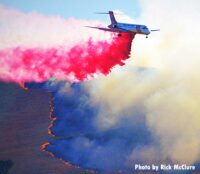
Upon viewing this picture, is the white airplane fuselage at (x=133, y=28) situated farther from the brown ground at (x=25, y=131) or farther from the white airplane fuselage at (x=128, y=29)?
the brown ground at (x=25, y=131)

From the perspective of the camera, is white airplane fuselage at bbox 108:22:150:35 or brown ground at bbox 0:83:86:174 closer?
white airplane fuselage at bbox 108:22:150:35

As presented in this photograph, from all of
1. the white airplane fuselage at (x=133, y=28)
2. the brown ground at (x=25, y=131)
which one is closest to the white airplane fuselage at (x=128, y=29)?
the white airplane fuselage at (x=133, y=28)

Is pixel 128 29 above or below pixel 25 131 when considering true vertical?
above

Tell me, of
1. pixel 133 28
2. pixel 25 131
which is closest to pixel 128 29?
pixel 133 28

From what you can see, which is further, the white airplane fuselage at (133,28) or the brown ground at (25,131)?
the brown ground at (25,131)

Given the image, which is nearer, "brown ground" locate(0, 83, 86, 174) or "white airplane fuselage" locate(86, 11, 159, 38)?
"white airplane fuselage" locate(86, 11, 159, 38)

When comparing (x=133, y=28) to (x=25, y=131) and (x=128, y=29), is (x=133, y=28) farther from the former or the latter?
(x=25, y=131)

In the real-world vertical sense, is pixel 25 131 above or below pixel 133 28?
below

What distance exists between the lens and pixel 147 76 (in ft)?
350

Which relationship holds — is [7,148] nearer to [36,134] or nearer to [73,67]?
[36,134]

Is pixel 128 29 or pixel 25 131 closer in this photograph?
pixel 128 29

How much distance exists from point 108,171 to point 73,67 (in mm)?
21299

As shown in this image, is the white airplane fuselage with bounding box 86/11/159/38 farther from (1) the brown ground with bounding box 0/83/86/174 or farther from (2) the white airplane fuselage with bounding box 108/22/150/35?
(1) the brown ground with bounding box 0/83/86/174

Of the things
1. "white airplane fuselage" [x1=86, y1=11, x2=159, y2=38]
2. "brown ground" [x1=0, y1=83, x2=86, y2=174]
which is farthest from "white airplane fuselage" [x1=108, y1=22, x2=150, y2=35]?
"brown ground" [x1=0, y1=83, x2=86, y2=174]
